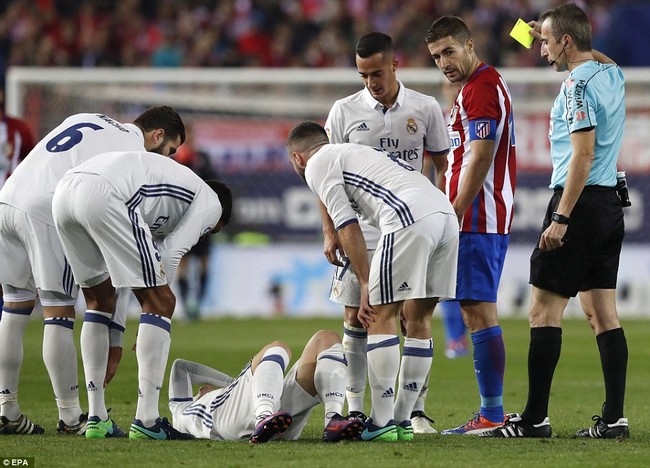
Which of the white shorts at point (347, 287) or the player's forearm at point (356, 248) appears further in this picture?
the white shorts at point (347, 287)

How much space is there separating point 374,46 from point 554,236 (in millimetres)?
1549

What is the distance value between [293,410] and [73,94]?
1199 centimetres

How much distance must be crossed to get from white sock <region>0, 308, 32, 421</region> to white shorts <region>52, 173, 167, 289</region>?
90 centimetres

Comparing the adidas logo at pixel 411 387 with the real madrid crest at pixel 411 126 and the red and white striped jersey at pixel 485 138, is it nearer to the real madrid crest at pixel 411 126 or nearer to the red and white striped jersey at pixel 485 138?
the red and white striped jersey at pixel 485 138

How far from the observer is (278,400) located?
6.21m

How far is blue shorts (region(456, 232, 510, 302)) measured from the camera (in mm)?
6926

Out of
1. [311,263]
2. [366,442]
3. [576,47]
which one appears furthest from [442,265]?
[311,263]

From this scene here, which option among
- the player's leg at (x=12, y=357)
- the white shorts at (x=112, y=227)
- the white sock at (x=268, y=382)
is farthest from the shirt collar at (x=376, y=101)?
the player's leg at (x=12, y=357)

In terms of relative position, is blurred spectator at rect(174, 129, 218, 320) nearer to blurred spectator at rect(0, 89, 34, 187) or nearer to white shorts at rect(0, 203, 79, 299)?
blurred spectator at rect(0, 89, 34, 187)

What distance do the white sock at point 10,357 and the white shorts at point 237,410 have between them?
112 cm

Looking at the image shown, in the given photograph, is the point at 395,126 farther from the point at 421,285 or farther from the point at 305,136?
the point at 421,285

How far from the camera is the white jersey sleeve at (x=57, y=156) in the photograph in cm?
692

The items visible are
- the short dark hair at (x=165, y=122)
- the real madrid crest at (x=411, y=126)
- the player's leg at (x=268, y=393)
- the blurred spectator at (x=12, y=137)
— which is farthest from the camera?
the blurred spectator at (x=12, y=137)

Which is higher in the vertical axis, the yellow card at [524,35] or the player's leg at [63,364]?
the yellow card at [524,35]
